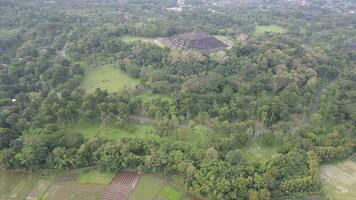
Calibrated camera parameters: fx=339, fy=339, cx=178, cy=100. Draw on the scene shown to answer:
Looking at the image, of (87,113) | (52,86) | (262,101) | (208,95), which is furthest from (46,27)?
(262,101)

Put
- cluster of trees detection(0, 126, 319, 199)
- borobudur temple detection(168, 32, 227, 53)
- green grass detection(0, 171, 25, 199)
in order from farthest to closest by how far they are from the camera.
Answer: borobudur temple detection(168, 32, 227, 53)
green grass detection(0, 171, 25, 199)
cluster of trees detection(0, 126, 319, 199)

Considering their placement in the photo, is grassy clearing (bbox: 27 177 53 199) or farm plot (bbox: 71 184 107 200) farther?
farm plot (bbox: 71 184 107 200)

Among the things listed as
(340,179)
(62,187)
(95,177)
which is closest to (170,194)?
(95,177)

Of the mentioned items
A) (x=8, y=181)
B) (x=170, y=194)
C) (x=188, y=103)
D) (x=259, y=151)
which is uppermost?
(x=188, y=103)

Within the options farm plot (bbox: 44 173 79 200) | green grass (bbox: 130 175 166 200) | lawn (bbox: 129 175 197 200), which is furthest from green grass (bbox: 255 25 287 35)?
farm plot (bbox: 44 173 79 200)

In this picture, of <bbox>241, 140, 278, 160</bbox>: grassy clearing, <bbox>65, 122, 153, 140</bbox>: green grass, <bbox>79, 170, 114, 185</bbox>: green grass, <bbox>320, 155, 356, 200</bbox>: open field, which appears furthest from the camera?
<bbox>65, 122, 153, 140</bbox>: green grass

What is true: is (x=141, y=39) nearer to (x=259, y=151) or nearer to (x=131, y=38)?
(x=131, y=38)

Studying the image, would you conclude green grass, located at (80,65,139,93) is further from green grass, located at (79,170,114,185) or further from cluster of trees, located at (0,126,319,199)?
green grass, located at (79,170,114,185)
